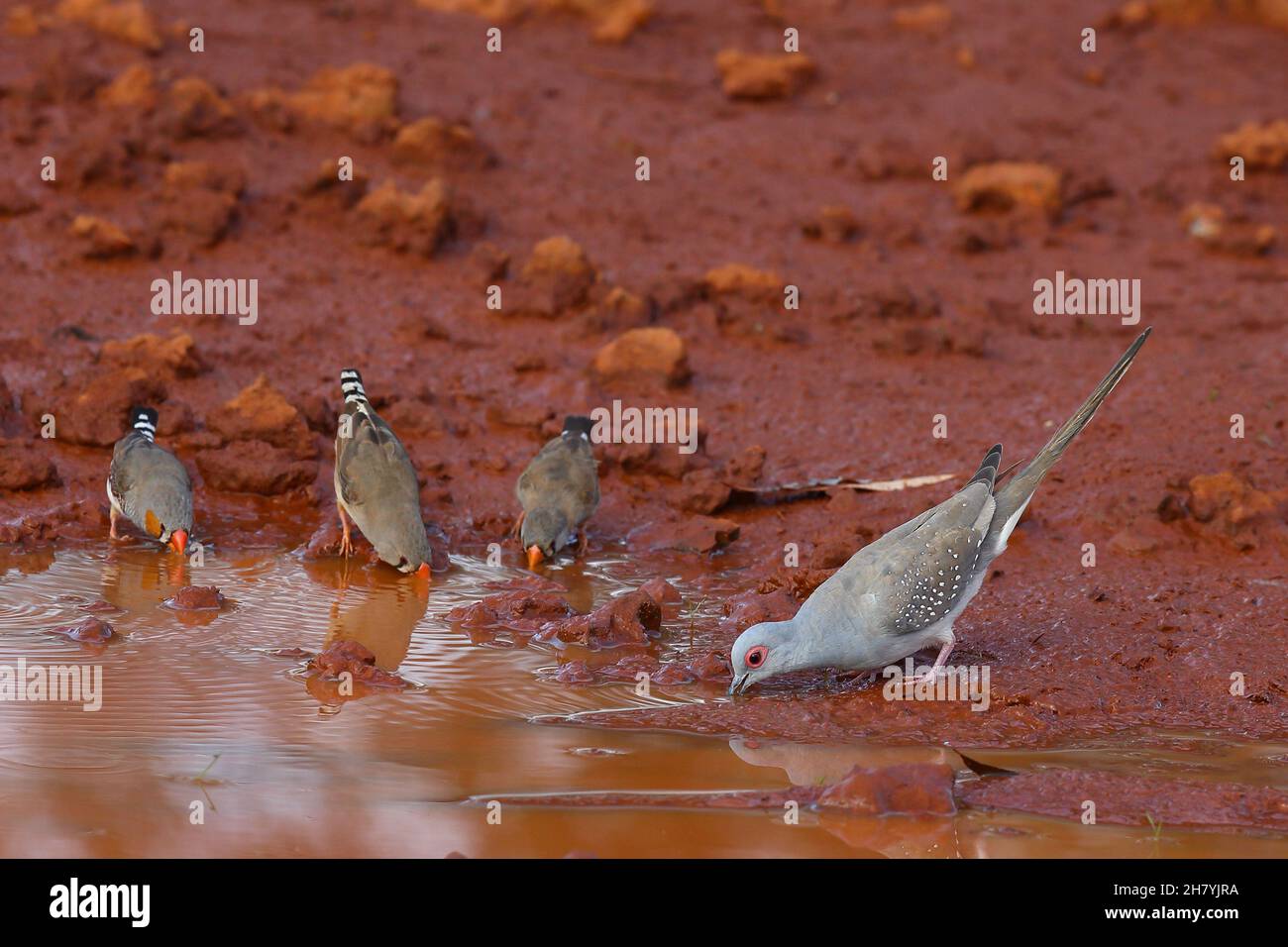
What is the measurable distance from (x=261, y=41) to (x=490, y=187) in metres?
3.33

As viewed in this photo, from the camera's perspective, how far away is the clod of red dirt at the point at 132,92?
13320 millimetres

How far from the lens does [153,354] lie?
9.96m

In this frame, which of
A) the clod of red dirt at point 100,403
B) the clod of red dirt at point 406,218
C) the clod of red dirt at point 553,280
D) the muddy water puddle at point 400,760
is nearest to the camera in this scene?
the muddy water puddle at point 400,760

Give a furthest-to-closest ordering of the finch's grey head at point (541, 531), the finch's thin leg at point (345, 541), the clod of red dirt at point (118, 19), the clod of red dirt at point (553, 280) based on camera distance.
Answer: the clod of red dirt at point (118, 19) < the clod of red dirt at point (553, 280) < the finch's thin leg at point (345, 541) < the finch's grey head at point (541, 531)

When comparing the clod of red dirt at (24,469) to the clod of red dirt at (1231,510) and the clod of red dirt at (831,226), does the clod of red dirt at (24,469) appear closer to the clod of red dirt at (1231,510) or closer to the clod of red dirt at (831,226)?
the clod of red dirt at (1231,510)

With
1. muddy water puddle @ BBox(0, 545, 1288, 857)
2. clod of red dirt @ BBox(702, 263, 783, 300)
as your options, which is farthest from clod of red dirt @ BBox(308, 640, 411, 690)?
clod of red dirt @ BBox(702, 263, 783, 300)

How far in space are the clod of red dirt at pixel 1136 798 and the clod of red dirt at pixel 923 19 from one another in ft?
46.0

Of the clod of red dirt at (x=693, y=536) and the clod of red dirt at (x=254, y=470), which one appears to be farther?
the clod of red dirt at (x=254, y=470)

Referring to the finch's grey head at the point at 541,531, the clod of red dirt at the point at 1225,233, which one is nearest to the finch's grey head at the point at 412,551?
the finch's grey head at the point at 541,531

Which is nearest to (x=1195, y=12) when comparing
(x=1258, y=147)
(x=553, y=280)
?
(x=1258, y=147)

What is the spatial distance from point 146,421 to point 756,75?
8.93m

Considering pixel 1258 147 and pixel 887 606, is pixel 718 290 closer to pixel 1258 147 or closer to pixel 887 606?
pixel 887 606

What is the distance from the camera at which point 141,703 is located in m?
6.20

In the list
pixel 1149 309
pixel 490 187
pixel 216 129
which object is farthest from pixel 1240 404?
pixel 216 129
